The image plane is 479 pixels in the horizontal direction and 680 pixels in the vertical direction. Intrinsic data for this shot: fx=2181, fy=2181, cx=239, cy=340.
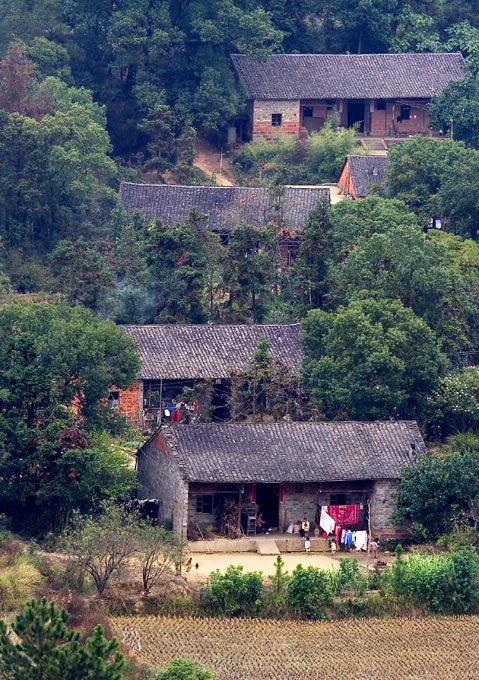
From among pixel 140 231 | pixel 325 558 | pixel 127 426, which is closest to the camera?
pixel 325 558

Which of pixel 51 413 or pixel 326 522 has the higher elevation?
pixel 51 413

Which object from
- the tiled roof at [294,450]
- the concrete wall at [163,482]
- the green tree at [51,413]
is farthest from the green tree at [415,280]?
the green tree at [51,413]

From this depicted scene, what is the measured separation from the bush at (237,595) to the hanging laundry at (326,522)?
14.4 ft

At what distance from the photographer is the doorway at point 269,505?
45.1 metres

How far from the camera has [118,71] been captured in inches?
2645

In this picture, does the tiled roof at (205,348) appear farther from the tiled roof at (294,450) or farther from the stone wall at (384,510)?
the stone wall at (384,510)

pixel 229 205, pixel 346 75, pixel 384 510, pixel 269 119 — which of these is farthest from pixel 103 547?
pixel 346 75

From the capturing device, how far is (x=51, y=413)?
1746 inches

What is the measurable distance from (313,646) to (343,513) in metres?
6.18

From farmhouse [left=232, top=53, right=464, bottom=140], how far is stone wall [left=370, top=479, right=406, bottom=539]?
24.1 meters

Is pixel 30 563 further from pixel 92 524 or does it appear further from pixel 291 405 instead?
pixel 291 405

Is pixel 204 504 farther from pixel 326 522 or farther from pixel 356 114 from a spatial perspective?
pixel 356 114

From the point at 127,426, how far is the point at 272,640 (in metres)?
9.69

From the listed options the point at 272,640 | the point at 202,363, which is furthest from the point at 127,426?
the point at 272,640
